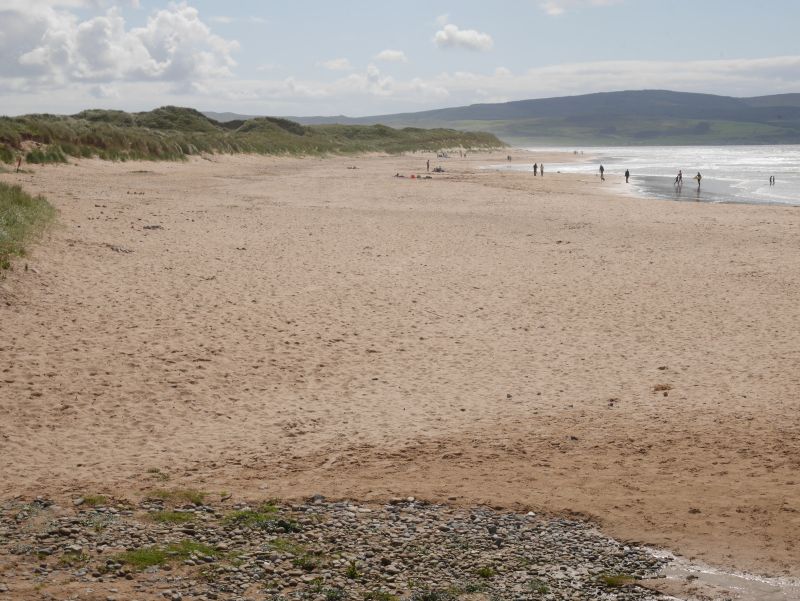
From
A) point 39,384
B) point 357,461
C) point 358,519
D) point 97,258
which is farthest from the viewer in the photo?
point 97,258

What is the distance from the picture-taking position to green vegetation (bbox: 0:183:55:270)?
13.5 m

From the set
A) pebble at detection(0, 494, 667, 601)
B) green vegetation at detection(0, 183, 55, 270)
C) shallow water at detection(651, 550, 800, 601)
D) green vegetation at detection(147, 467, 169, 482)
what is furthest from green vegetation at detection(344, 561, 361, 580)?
green vegetation at detection(0, 183, 55, 270)

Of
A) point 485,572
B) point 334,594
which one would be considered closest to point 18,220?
point 334,594

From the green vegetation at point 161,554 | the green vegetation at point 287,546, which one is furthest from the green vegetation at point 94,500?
the green vegetation at point 287,546

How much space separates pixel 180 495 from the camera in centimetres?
680

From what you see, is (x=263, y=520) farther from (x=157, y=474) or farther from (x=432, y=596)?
(x=432, y=596)

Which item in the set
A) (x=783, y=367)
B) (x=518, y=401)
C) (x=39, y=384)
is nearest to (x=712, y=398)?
(x=783, y=367)

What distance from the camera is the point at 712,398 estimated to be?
9656mm

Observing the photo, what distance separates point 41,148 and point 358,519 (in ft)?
111

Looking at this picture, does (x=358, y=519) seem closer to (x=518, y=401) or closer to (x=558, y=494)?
(x=558, y=494)

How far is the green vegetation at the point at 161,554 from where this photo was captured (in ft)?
18.2

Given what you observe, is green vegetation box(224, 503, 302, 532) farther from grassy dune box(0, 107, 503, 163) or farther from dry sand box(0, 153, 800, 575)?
grassy dune box(0, 107, 503, 163)

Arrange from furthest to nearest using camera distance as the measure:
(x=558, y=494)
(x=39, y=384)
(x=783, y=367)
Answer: (x=783, y=367) < (x=39, y=384) < (x=558, y=494)

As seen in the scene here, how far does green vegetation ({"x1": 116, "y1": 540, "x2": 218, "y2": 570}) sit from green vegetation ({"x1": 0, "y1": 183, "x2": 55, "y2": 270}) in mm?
8458
